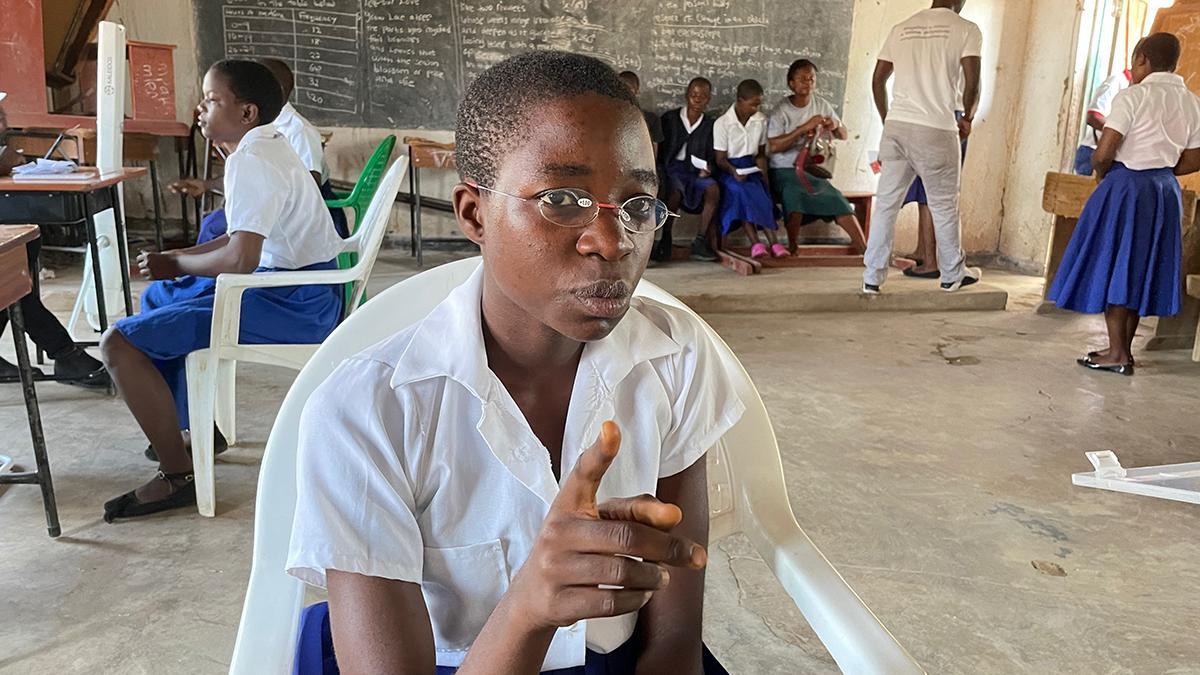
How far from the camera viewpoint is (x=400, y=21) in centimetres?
606

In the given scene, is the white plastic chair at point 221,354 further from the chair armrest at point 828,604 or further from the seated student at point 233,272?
the chair armrest at point 828,604

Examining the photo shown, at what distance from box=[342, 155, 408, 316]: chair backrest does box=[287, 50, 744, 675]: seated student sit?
1.56 meters

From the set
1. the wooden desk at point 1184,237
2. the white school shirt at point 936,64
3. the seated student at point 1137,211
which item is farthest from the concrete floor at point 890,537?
the white school shirt at point 936,64

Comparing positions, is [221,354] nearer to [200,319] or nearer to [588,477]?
[200,319]

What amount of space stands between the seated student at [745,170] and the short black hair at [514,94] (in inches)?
199

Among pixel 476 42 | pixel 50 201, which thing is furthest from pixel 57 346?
pixel 476 42

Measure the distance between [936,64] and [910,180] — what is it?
624 millimetres

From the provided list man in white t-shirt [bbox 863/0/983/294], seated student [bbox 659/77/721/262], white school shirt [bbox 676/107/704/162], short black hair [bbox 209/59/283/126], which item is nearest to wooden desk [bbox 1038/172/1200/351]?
man in white t-shirt [bbox 863/0/983/294]

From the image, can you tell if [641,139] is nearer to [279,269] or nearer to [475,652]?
[475,652]

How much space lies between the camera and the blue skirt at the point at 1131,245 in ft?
12.7

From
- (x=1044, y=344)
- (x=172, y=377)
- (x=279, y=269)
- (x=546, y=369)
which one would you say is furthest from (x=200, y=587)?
(x=1044, y=344)

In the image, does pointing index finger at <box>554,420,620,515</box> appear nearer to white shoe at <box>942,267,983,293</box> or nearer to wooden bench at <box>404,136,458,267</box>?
white shoe at <box>942,267,983,293</box>

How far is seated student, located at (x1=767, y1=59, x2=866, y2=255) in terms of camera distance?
19.6 ft

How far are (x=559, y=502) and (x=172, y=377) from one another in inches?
79.0
